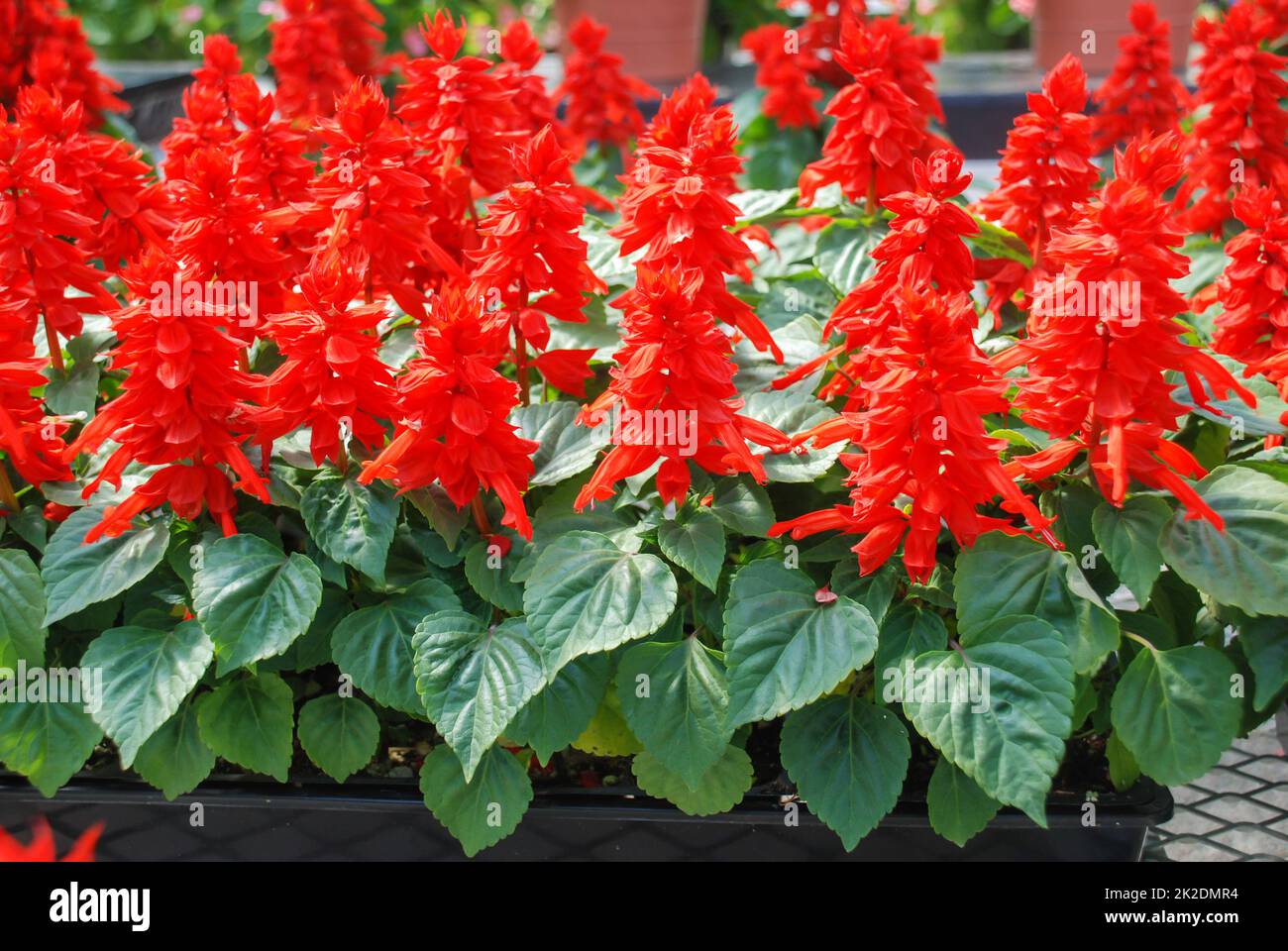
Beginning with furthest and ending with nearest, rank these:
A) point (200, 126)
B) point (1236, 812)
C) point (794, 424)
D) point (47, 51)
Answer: point (47, 51) → point (200, 126) → point (1236, 812) → point (794, 424)

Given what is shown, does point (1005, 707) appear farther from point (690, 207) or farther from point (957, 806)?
point (690, 207)

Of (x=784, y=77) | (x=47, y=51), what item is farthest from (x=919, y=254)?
(x=47, y=51)

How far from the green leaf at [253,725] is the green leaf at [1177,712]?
83 cm

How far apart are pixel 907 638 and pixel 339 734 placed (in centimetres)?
60

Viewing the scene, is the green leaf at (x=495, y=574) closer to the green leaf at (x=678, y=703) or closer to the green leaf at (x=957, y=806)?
the green leaf at (x=678, y=703)

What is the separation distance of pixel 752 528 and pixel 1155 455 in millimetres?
425

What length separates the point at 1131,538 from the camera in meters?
1.34

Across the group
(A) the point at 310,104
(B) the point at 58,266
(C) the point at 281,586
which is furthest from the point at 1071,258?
(A) the point at 310,104

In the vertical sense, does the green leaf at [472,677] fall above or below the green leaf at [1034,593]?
below

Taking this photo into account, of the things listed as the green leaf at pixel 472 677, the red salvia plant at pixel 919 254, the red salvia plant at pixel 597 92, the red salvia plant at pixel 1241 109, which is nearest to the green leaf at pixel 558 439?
the green leaf at pixel 472 677

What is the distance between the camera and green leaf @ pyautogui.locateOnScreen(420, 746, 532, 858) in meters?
1.38

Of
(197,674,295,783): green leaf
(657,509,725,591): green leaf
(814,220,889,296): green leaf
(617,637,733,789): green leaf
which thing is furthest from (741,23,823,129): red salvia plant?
(197,674,295,783): green leaf

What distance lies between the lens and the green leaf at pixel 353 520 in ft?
4.57

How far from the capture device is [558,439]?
154 centimetres
